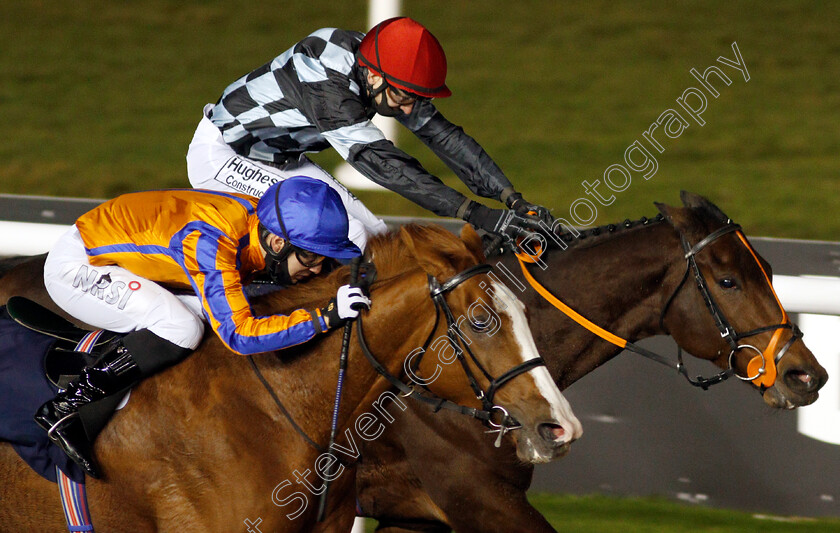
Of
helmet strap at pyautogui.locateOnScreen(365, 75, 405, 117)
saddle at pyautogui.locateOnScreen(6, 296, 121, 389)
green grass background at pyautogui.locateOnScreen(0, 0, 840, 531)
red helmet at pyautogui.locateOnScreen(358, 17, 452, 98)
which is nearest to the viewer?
saddle at pyautogui.locateOnScreen(6, 296, 121, 389)

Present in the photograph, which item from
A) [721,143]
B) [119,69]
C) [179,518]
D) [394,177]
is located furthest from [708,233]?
[119,69]

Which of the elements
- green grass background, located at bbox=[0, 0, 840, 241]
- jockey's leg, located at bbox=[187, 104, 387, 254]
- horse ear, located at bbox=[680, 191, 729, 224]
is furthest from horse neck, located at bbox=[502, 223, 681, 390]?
green grass background, located at bbox=[0, 0, 840, 241]

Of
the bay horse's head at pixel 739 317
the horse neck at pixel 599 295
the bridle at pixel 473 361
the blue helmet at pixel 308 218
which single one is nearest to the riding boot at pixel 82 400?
the blue helmet at pixel 308 218

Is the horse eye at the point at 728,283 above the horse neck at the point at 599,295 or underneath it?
above

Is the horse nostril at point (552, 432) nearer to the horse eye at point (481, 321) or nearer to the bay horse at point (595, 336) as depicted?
the horse eye at point (481, 321)

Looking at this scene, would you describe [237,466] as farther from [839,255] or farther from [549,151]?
[549,151]

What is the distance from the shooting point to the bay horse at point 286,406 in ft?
10.1

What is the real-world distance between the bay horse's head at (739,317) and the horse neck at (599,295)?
0.06 meters

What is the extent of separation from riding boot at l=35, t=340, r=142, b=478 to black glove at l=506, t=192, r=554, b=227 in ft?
4.92

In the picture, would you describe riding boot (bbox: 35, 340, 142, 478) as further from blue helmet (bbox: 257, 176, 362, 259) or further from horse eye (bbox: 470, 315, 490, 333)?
horse eye (bbox: 470, 315, 490, 333)

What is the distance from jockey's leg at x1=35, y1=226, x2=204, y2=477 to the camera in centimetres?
323

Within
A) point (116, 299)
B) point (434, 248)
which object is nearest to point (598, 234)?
point (434, 248)

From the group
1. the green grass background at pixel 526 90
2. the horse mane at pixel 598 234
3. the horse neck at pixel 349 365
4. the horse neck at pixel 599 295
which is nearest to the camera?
the horse neck at pixel 349 365

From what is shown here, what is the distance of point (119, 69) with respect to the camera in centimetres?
1375
